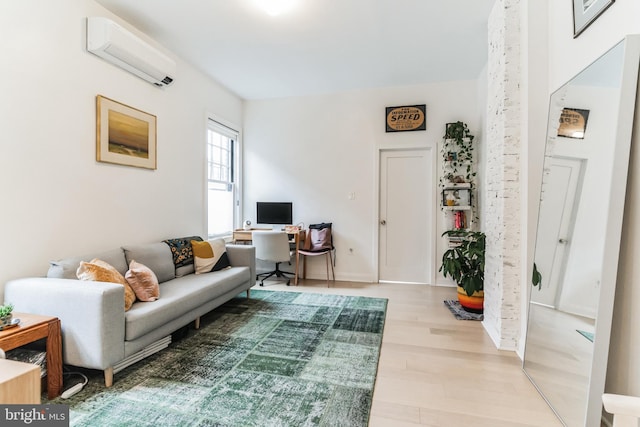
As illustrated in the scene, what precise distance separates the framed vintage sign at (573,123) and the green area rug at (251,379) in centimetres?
190

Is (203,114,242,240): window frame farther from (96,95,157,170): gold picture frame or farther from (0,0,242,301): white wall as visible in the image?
(96,95,157,170): gold picture frame

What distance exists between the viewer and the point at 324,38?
122 inches

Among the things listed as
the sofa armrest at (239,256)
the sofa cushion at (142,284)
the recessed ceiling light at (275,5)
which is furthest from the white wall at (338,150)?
the sofa cushion at (142,284)

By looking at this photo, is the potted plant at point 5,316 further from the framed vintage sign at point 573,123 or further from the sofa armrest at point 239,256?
the framed vintage sign at point 573,123

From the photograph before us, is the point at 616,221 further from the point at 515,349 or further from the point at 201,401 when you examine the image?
the point at 201,401

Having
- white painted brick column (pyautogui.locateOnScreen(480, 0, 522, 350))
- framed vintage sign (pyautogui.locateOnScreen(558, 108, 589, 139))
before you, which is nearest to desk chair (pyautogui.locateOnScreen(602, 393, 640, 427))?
framed vintage sign (pyautogui.locateOnScreen(558, 108, 589, 139))

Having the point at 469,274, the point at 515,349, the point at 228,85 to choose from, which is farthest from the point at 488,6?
the point at 228,85

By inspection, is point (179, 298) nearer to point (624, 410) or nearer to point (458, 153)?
point (624, 410)

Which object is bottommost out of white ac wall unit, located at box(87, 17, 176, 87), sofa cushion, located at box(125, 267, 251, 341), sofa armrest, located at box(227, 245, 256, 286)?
sofa cushion, located at box(125, 267, 251, 341)

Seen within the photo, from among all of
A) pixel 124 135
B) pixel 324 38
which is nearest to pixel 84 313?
pixel 124 135

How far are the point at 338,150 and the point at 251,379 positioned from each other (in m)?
3.42

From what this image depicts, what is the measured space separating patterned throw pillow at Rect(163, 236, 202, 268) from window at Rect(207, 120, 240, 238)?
1020 millimetres

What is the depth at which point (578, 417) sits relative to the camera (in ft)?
4.72

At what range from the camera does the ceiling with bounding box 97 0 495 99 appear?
8.61ft
